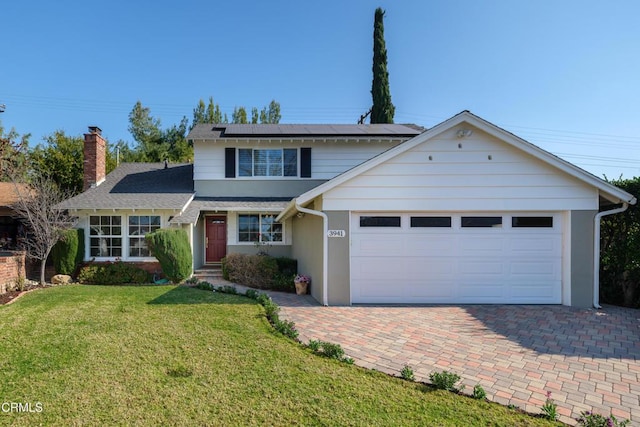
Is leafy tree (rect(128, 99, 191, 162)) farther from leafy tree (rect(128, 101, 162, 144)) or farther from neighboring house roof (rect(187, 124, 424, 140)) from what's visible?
neighboring house roof (rect(187, 124, 424, 140))

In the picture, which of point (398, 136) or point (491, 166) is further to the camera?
point (398, 136)

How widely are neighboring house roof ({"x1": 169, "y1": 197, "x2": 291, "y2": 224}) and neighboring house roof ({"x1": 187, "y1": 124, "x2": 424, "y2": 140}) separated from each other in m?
2.70

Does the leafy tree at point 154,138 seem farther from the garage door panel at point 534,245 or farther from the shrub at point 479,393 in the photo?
the shrub at point 479,393

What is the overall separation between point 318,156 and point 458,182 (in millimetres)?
7585

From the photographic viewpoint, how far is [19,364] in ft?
16.6

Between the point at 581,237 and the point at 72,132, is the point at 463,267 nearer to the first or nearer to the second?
the point at 581,237

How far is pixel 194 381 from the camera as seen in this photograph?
4469 millimetres

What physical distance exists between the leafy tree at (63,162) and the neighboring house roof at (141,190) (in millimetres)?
6302

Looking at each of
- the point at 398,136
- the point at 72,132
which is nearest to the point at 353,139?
the point at 398,136

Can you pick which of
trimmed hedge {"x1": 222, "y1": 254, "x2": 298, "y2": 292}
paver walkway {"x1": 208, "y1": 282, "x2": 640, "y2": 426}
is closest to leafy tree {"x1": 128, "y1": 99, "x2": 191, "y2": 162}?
trimmed hedge {"x1": 222, "y1": 254, "x2": 298, "y2": 292}

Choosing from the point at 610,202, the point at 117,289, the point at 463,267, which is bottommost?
the point at 117,289

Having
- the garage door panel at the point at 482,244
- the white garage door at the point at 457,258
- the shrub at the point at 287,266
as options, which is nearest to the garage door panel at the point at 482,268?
the white garage door at the point at 457,258

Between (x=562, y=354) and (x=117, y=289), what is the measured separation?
38.5 feet

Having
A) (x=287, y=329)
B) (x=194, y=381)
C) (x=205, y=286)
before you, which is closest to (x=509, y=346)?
(x=287, y=329)
